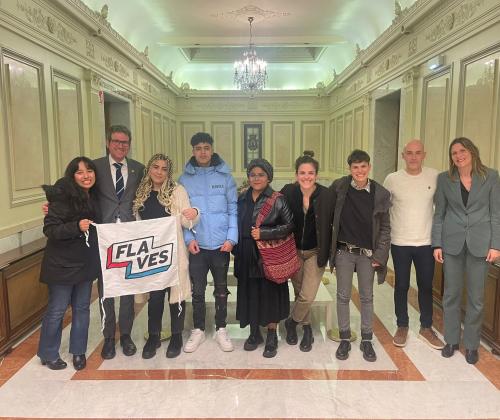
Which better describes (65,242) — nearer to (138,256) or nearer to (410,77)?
(138,256)

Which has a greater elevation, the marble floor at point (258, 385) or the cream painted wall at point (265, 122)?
the cream painted wall at point (265, 122)

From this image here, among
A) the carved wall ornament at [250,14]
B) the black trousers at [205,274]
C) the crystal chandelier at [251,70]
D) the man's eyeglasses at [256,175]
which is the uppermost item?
the carved wall ornament at [250,14]

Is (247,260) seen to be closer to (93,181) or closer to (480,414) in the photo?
(93,181)

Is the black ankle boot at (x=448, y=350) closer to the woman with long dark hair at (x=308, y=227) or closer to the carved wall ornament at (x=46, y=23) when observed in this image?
the woman with long dark hair at (x=308, y=227)

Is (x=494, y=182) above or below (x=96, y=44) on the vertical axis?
below

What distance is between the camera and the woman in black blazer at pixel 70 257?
2660mm

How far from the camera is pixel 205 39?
7.93m

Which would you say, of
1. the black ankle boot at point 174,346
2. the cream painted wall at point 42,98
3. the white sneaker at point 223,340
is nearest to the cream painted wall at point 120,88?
the cream painted wall at point 42,98

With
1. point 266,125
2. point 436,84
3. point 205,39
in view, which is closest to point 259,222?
point 436,84

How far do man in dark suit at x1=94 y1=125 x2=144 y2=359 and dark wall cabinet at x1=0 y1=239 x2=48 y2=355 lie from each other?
2.48 feet

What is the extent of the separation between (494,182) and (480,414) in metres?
1.46

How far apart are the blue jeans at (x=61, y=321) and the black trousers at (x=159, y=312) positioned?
0.44 meters

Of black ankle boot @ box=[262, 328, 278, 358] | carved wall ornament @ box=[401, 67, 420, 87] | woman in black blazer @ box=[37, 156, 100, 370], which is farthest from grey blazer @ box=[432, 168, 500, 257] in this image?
carved wall ornament @ box=[401, 67, 420, 87]

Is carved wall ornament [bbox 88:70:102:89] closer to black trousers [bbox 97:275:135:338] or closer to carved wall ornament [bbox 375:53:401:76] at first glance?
black trousers [bbox 97:275:135:338]
